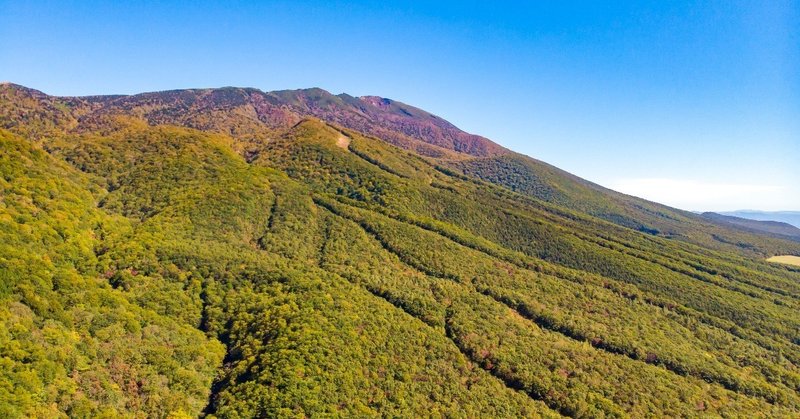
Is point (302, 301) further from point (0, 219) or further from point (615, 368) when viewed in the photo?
point (615, 368)

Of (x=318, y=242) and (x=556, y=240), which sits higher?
(x=556, y=240)

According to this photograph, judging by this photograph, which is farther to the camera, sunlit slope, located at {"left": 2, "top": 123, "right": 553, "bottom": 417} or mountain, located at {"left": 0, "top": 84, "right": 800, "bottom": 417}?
mountain, located at {"left": 0, "top": 84, "right": 800, "bottom": 417}

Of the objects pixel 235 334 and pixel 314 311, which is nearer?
pixel 235 334

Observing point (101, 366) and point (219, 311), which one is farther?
point (219, 311)

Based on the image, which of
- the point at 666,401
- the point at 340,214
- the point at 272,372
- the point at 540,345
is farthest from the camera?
the point at 340,214

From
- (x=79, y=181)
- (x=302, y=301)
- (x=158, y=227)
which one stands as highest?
(x=79, y=181)

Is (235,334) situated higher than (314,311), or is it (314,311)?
(314,311)

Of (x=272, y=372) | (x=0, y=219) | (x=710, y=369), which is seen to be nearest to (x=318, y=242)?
(x=272, y=372)

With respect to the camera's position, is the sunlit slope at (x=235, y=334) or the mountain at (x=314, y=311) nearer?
the sunlit slope at (x=235, y=334)
